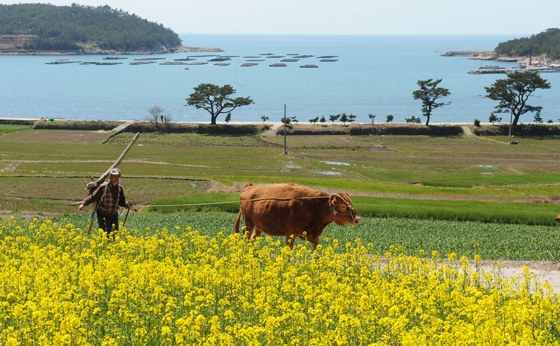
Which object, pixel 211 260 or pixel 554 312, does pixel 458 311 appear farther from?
pixel 211 260

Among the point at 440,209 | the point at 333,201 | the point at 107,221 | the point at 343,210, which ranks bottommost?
the point at 440,209

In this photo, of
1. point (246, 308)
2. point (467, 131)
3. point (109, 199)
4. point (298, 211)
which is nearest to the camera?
point (246, 308)

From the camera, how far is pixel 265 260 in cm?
1352

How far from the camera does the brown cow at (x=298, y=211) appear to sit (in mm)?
15516

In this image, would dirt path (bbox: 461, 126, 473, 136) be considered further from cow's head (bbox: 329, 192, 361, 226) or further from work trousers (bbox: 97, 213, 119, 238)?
work trousers (bbox: 97, 213, 119, 238)

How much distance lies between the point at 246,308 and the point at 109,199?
8162mm

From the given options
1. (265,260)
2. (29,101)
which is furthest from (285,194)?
(29,101)

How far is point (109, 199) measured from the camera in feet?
52.6

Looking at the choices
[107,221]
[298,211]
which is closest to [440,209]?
[298,211]

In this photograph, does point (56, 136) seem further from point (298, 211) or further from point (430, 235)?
point (298, 211)

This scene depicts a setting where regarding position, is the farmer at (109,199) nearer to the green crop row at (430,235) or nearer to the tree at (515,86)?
the green crop row at (430,235)

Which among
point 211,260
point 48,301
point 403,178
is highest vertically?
point 48,301

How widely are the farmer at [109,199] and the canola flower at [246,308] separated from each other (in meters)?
2.39

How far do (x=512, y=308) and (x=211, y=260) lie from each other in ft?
24.9
